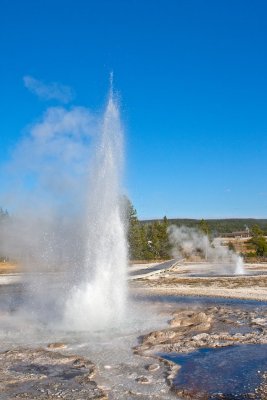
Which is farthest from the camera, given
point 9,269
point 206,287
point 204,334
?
point 9,269

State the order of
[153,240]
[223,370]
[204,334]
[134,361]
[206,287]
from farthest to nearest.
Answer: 1. [153,240]
2. [206,287]
3. [204,334]
4. [134,361]
5. [223,370]

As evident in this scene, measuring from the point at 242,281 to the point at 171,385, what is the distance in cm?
2519

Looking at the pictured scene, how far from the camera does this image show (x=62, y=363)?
13922mm

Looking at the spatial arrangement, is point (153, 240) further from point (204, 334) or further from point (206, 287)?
point (204, 334)

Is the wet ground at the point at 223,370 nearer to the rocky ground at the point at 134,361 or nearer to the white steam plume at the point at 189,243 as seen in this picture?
the rocky ground at the point at 134,361

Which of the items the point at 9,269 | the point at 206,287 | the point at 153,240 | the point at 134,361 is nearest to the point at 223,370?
the point at 134,361

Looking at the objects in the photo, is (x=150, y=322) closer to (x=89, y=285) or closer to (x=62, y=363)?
(x=89, y=285)

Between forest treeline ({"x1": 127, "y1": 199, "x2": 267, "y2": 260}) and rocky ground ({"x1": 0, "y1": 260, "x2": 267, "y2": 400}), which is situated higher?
forest treeline ({"x1": 127, "y1": 199, "x2": 267, "y2": 260})

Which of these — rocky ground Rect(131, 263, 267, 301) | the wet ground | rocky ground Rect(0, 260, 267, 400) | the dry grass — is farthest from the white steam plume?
the wet ground

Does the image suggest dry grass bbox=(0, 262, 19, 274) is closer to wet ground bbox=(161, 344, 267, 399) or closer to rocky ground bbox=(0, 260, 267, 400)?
rocky ground bbox=(0, 260, 267, 400)

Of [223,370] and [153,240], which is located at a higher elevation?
[153,240]

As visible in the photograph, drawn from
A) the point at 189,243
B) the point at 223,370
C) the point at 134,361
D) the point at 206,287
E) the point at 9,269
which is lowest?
the point at 223,370

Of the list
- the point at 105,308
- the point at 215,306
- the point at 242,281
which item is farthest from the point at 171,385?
the point at 242,281

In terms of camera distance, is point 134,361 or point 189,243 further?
point 189,243
